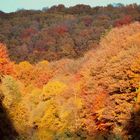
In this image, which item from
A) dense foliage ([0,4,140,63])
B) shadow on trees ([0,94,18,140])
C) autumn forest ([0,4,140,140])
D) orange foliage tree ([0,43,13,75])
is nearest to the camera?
shadow on trees ([0,94,18,140])

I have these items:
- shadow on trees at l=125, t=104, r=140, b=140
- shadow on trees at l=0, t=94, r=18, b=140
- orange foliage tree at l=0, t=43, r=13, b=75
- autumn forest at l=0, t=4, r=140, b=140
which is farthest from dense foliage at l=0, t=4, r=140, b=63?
shadow on trees at l=125, t=104, r=140, b=140

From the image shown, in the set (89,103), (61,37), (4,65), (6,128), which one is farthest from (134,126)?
(61,37)

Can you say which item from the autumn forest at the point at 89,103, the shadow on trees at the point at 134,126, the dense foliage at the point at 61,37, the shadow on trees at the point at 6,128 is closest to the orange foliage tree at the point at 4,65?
the autumn forest at the point at 89,103

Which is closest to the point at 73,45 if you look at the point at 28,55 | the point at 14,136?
the point at 28,55

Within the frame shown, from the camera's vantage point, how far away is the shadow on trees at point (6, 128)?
157 ft

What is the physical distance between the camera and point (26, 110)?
64.4 meters

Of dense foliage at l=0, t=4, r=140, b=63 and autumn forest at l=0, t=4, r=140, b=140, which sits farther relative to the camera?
dense foliage at l=0, t=4, r=140, b=63

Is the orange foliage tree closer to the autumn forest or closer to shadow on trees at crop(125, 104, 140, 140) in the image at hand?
the autumn forest

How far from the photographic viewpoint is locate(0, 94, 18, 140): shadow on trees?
157 feet

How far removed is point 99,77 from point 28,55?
101706mm

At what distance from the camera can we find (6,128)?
50219 mm

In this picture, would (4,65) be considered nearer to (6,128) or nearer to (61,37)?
(6,128)

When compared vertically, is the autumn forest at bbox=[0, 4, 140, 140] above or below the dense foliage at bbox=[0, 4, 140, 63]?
above

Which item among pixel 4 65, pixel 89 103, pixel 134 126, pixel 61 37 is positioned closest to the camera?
pixel 134 126
